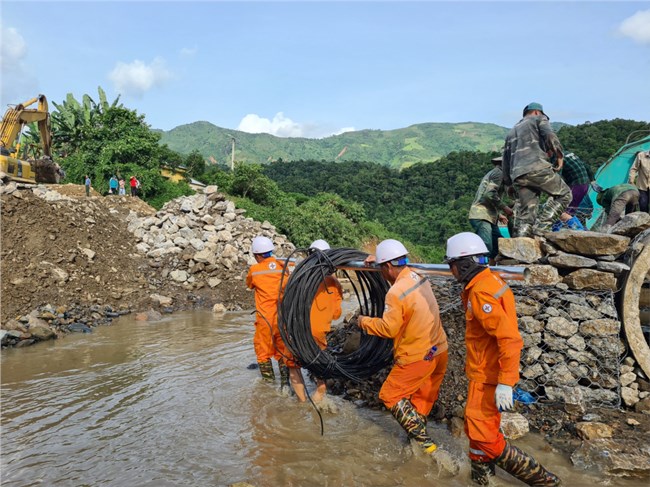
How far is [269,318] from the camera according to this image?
569 cm

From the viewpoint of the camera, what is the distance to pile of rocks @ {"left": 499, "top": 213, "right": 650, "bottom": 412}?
4484 mm

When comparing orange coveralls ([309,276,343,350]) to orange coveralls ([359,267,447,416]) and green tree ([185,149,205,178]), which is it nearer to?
orange coveralls ([359,267,447,416])

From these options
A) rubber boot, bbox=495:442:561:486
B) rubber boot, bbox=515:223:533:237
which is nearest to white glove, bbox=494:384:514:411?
rubber boot, bbox=495:442:561:486

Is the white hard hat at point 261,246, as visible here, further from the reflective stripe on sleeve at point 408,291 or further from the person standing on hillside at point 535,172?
the person standing on hillside at point 535,172

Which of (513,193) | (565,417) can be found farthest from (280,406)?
(513,193)

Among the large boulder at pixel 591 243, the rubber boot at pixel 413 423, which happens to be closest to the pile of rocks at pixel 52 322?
the rubber boot at pixel 413 423

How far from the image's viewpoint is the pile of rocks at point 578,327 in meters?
4.48

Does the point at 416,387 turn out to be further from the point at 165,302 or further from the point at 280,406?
the point at 165,302

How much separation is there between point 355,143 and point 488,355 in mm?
106771

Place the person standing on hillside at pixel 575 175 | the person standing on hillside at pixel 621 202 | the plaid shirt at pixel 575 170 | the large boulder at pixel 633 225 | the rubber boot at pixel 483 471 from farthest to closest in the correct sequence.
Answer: the person standing on hillside at pixel 621 202
the plaid shirt at pixel 575 170
the person standing on hillside at pixel 575 175
the large boulder at pixel 633 225
the rubber boot at pixel 483 471

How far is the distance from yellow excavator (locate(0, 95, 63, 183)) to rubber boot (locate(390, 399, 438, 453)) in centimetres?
1657

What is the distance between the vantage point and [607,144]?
82.2ft

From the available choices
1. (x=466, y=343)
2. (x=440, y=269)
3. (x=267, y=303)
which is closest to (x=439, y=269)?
(x=440, y=269)

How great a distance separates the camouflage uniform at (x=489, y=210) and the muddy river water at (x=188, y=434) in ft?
Answer: 9.38
